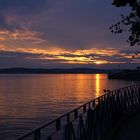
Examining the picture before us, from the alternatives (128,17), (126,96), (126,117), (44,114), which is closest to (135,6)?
(128,17)

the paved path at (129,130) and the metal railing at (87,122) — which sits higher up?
the metal railing at (87,122)

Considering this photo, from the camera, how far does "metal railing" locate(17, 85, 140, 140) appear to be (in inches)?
261

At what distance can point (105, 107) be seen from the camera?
42.9ft

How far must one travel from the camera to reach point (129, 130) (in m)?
13.0

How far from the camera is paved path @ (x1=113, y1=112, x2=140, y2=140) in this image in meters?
11.7

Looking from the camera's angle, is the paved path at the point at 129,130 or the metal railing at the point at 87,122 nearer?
the metal railing at the point at 87,122

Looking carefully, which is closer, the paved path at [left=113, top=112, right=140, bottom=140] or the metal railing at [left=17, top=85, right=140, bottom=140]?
the metal railing at [left=17, top=85, right=140, bottom=140]

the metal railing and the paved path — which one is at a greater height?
the metal railing

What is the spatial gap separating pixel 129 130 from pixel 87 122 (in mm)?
3955

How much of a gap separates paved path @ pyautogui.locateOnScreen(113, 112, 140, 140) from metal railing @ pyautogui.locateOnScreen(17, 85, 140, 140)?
446 millimetres

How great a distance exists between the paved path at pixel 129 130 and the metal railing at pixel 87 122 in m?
0.45

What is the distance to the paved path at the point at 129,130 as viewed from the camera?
11691 millimetres

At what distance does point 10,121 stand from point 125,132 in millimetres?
24620

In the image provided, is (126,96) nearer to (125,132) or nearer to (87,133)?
(125,132)
